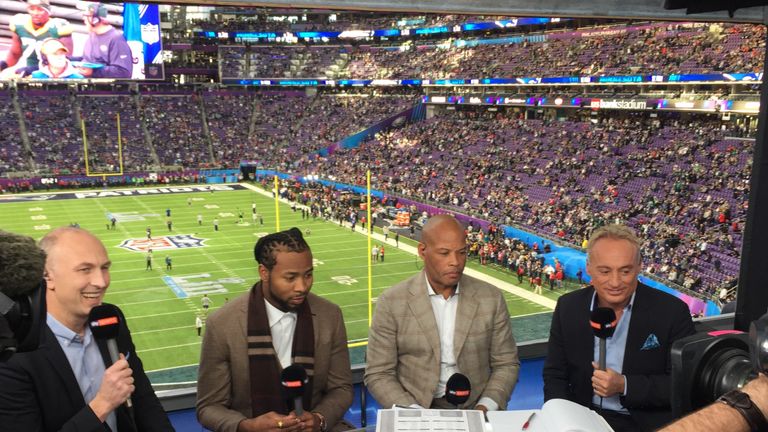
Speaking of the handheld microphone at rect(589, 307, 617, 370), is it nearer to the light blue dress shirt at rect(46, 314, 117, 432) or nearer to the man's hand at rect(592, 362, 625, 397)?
the man's hand at rect(592, 362, 625, 397)

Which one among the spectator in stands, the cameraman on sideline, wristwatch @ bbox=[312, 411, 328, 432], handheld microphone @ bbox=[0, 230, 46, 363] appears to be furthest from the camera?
the spectator in stands

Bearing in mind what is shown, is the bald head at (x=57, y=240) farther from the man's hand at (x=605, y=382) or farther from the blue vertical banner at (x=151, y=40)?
the blue vertical banner at (x=151, y=40)

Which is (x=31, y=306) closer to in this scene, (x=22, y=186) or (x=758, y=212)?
(x=758, y=212)

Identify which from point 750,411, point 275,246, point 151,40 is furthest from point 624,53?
point 750,411

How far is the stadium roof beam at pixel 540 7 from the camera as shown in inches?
138

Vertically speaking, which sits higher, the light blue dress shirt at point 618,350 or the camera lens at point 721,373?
the camera lens at point 721,373

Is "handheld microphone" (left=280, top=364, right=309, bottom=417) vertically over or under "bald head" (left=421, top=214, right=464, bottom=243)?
under

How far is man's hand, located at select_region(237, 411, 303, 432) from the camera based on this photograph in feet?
9.08

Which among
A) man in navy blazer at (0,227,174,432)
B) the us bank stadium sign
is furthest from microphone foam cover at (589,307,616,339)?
the us bank stadium sign

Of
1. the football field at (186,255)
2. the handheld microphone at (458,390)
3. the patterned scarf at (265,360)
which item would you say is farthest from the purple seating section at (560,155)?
the handheld microphone at (458,390)

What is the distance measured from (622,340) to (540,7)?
1.97 meters

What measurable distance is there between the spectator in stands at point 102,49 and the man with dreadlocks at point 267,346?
157 ft

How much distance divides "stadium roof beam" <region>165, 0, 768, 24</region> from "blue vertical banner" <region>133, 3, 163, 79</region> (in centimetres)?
4602

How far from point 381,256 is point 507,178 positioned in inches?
393
